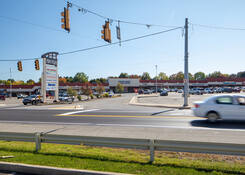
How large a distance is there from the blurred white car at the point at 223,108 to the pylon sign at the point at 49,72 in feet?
85.4

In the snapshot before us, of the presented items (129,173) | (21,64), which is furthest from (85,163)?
(21,64)

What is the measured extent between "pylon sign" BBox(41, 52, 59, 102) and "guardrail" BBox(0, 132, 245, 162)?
2657cm

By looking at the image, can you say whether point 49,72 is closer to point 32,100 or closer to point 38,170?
point 32,100

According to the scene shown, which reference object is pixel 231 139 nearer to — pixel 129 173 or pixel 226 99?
pixel 226 99

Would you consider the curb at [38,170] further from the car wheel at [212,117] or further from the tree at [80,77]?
the tree at [80,77]

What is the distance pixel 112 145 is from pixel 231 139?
192 inches

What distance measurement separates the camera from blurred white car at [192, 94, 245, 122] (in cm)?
1047

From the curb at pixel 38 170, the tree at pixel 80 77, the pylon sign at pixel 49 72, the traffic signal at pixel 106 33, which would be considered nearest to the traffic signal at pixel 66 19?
the traffic signal at pixel 106 33

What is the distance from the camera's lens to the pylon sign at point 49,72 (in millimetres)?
31516

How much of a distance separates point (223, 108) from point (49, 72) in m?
27.9

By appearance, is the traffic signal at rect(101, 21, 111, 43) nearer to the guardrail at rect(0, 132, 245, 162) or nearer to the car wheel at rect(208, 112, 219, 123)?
the car wheel at rect(208, 112, 219, 123)

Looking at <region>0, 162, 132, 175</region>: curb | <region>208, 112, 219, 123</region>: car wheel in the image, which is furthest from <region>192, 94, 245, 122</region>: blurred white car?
<region>0, 162, 132, 175</region>: curb

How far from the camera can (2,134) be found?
6453mm

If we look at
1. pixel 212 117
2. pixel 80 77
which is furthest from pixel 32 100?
pixel 80 77
